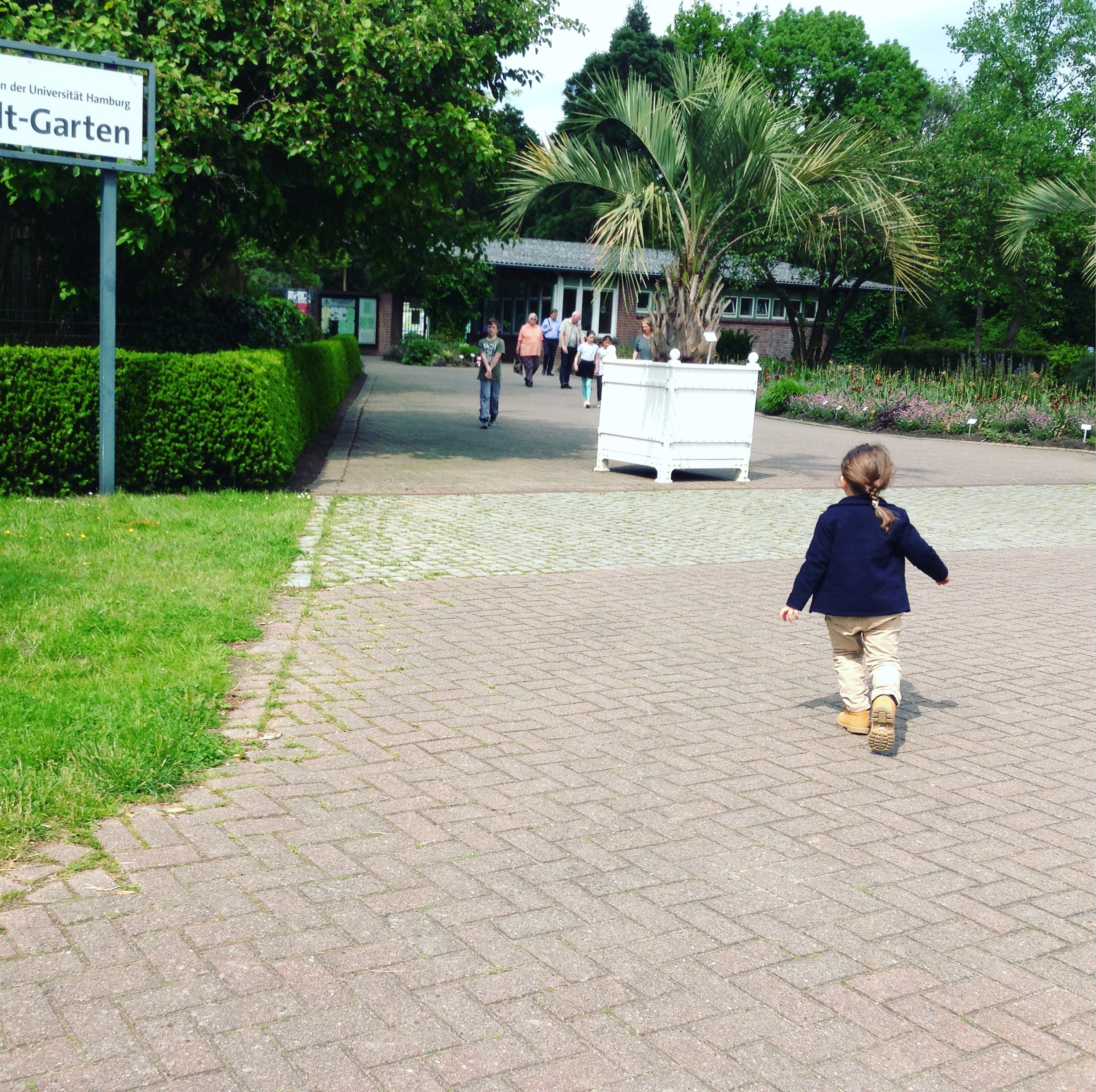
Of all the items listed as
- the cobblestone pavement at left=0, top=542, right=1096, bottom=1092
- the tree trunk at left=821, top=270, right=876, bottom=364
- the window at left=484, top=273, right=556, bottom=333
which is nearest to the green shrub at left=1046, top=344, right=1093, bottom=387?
the tree trunk at left=821, top=270, right=876, bottom=364

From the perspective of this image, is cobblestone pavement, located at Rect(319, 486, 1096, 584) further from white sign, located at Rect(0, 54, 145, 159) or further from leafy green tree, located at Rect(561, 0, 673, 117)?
leafy green tree, located at Rect(561, 0, 673, 117)

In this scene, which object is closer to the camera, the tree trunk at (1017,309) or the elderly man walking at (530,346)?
the elderly man walking at (530,346)

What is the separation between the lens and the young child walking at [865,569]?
5145 millimetres

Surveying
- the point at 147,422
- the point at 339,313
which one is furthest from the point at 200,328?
the point at 339,313

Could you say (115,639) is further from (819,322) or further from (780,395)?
(819,322)

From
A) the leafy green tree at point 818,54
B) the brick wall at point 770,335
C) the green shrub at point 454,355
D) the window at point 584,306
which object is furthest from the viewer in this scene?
the leafy green tree at point 818,54

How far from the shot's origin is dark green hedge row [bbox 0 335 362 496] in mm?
10242

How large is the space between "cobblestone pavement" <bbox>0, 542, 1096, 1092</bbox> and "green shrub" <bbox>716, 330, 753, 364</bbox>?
37844mm

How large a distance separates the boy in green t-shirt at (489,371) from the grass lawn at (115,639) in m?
9.21

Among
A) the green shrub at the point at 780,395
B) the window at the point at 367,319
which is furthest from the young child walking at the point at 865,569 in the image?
the window at the point at 367,319

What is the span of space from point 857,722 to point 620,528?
532 centimetres

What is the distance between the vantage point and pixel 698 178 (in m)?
13.2

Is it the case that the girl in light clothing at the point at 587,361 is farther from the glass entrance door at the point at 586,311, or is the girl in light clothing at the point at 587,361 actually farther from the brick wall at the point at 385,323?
the glass entrance door at the point at 586,311

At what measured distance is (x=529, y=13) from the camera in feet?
46.0
